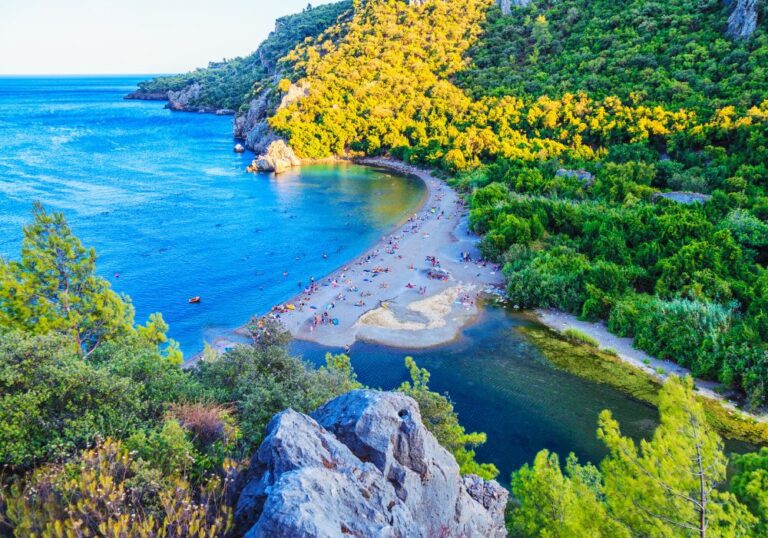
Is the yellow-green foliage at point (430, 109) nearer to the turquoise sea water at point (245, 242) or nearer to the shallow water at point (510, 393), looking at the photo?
the turquoise sea water at point (245, 242)

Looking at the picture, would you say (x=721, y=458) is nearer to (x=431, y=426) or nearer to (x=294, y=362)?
(x=431, y=426)

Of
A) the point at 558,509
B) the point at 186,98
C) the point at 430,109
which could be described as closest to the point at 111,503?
the point at 558,509

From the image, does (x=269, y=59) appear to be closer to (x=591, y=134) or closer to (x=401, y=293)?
(x=591, y=134)

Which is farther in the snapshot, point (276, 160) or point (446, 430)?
point (276, 160)

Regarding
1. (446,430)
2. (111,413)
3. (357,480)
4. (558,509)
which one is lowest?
(446,430)

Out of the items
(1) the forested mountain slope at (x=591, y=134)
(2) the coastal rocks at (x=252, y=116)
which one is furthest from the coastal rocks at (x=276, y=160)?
(2) the coastal rocks at (x=252, y=116)

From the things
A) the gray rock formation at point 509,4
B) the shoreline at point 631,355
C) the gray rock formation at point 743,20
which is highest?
the gray rock formation at point 509,4

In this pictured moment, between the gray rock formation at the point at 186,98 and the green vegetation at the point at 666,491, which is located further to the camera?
the gray rock formation at the point at 186,98

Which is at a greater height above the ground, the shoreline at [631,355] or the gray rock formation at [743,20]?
the gray rock formation at [743,20]
